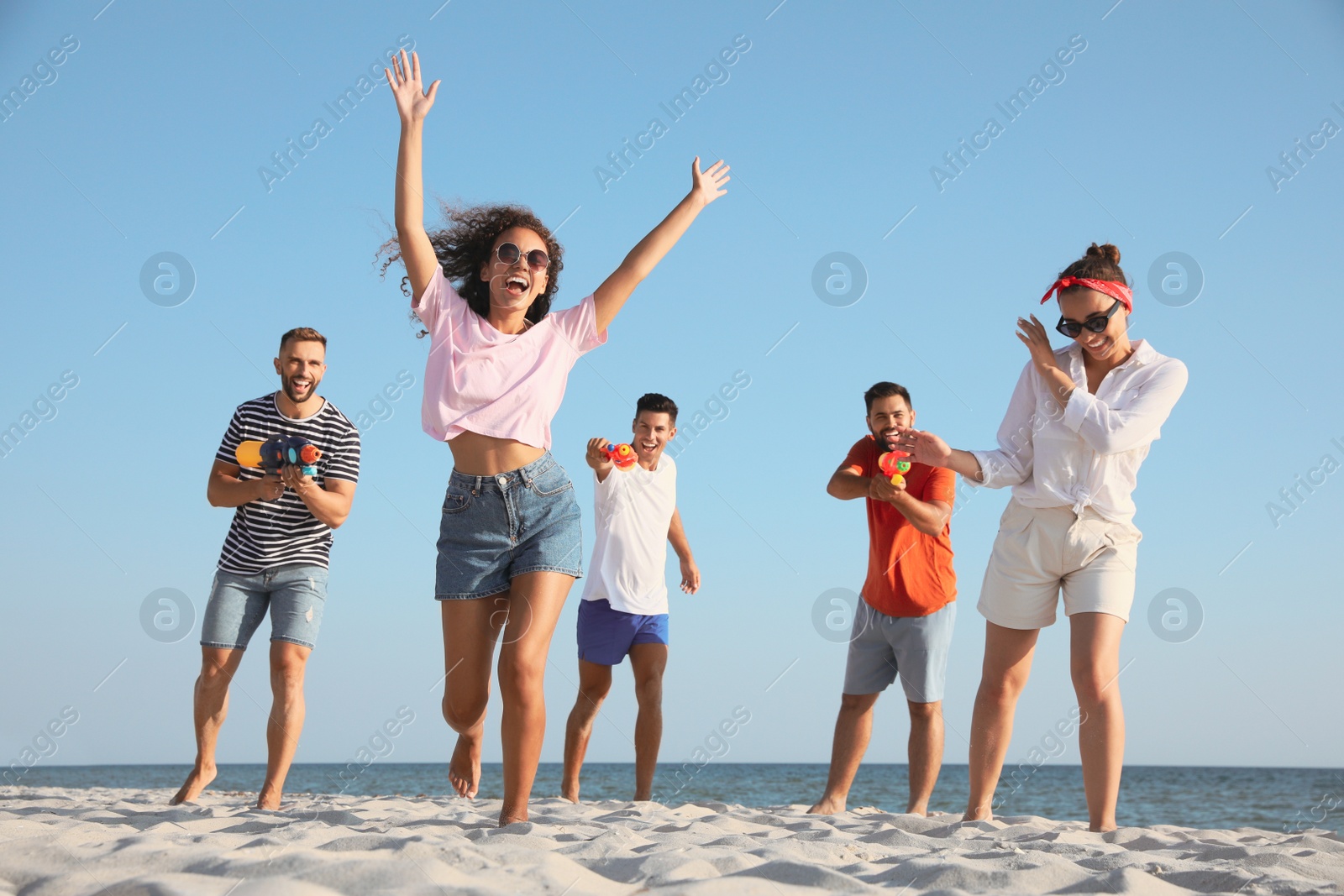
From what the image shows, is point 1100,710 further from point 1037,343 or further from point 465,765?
point 465,765

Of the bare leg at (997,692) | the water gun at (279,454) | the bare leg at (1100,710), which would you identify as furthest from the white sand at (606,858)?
the water gun at (279,454)

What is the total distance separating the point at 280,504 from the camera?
4883 millimetres

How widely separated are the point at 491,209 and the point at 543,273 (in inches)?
18.3

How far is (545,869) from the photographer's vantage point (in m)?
2.33

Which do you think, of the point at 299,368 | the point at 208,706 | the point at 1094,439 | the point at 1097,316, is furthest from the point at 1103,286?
the point at 208,706

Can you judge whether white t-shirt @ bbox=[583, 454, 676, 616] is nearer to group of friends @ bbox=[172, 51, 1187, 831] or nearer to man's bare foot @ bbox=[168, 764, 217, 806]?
group of friends @ bbox=[172, 51, 1187, 831]

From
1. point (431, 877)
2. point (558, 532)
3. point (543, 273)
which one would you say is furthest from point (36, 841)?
point (543, 273)

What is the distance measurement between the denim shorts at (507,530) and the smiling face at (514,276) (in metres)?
0.64

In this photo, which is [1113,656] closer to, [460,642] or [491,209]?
[460,642]

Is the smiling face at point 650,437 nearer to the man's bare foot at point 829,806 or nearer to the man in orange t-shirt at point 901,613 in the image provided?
the man in orange t-shirt at point 901,613

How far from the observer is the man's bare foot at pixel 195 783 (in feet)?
16.1

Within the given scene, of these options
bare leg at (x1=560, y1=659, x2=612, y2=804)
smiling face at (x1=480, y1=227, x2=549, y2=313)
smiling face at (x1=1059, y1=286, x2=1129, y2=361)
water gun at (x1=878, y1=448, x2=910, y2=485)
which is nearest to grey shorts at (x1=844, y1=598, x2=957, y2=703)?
water gun at (x1=878, y1=448, x2=910, y2=485)

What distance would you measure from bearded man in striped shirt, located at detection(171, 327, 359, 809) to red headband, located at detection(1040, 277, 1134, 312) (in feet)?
11.1

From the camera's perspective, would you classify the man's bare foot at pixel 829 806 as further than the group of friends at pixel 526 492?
Yes
